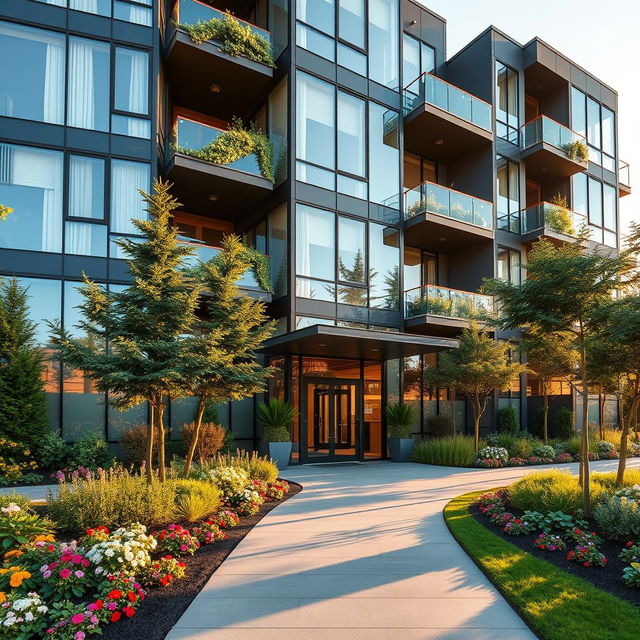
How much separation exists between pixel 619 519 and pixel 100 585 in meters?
6.61

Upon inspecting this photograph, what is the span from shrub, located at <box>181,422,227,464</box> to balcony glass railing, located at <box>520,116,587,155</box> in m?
17.9

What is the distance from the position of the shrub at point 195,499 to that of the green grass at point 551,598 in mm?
3800

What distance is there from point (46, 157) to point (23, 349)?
529 centimetres

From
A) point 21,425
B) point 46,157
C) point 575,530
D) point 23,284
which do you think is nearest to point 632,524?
point 575,530

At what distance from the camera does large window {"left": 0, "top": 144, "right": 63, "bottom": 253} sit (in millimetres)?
14250

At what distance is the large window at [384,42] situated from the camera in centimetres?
1970

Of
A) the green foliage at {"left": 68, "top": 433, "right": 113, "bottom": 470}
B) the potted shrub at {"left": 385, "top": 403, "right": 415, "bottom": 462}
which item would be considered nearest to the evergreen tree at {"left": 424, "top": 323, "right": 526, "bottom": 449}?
the potted shrub at {"left": 385, "top": 403, "right": 415, "bottom": 462}

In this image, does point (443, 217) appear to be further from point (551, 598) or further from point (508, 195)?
point (551, 598)

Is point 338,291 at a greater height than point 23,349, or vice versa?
point 338,291

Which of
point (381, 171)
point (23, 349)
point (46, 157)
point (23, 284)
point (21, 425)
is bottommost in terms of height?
point (21, 425)

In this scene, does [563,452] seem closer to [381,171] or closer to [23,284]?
[381,171]

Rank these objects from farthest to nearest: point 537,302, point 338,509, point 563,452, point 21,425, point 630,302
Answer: point 563,452 → point 21,425 → point 338,509 → point 537,302 → point 630,302

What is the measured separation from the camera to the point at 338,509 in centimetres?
984

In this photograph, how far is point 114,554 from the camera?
18.2 feet
